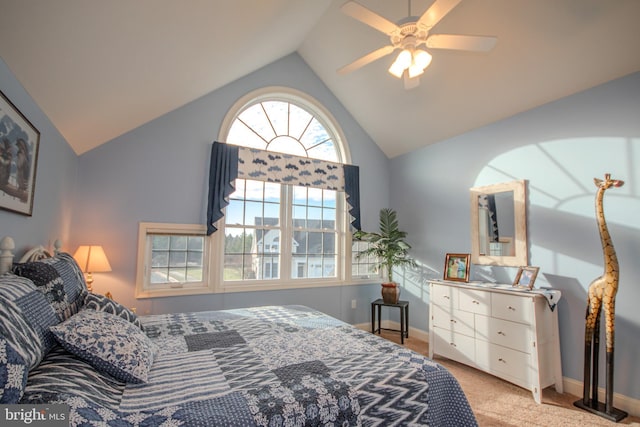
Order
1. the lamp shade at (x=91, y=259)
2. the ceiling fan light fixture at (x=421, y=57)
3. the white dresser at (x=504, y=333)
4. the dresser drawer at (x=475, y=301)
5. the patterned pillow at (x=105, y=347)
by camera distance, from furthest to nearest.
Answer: the dresser drawer at (x=475, y=301)
the lamp shade at (x=91, y=259)
the white dresser at (x=504, y=333)
the ceiling fan light fixture at (x=421, y=57)
the patterned pillow at (x=105, y=347)

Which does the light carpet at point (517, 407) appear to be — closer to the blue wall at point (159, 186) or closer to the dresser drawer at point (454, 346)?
the dresser drawer at point (454, 346)

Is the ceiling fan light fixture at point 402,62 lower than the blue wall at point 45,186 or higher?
higher

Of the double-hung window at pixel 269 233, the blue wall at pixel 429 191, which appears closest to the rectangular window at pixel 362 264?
the double-hung window at pixel 269 233

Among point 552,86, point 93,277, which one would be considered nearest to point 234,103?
point 93,277

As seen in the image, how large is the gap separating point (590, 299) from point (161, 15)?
365 centimetres

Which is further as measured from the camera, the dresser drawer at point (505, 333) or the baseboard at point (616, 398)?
the dresser drawer at point (505, 333)

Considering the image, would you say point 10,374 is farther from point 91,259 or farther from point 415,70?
point 415,70

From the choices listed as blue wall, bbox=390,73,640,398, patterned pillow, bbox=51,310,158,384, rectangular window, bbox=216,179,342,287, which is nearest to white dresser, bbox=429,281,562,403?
blue wall, bbox=390,73,640,398

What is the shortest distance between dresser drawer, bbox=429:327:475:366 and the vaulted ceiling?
7.67 feet

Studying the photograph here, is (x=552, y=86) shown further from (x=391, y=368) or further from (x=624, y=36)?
(x=391, y=368)

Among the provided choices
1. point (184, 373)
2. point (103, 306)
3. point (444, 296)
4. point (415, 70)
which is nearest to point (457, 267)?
point (444, 296)

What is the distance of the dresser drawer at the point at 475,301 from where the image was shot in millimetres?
2977

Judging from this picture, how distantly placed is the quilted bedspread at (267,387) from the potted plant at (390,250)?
85.6 inches

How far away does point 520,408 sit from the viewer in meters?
2.43
